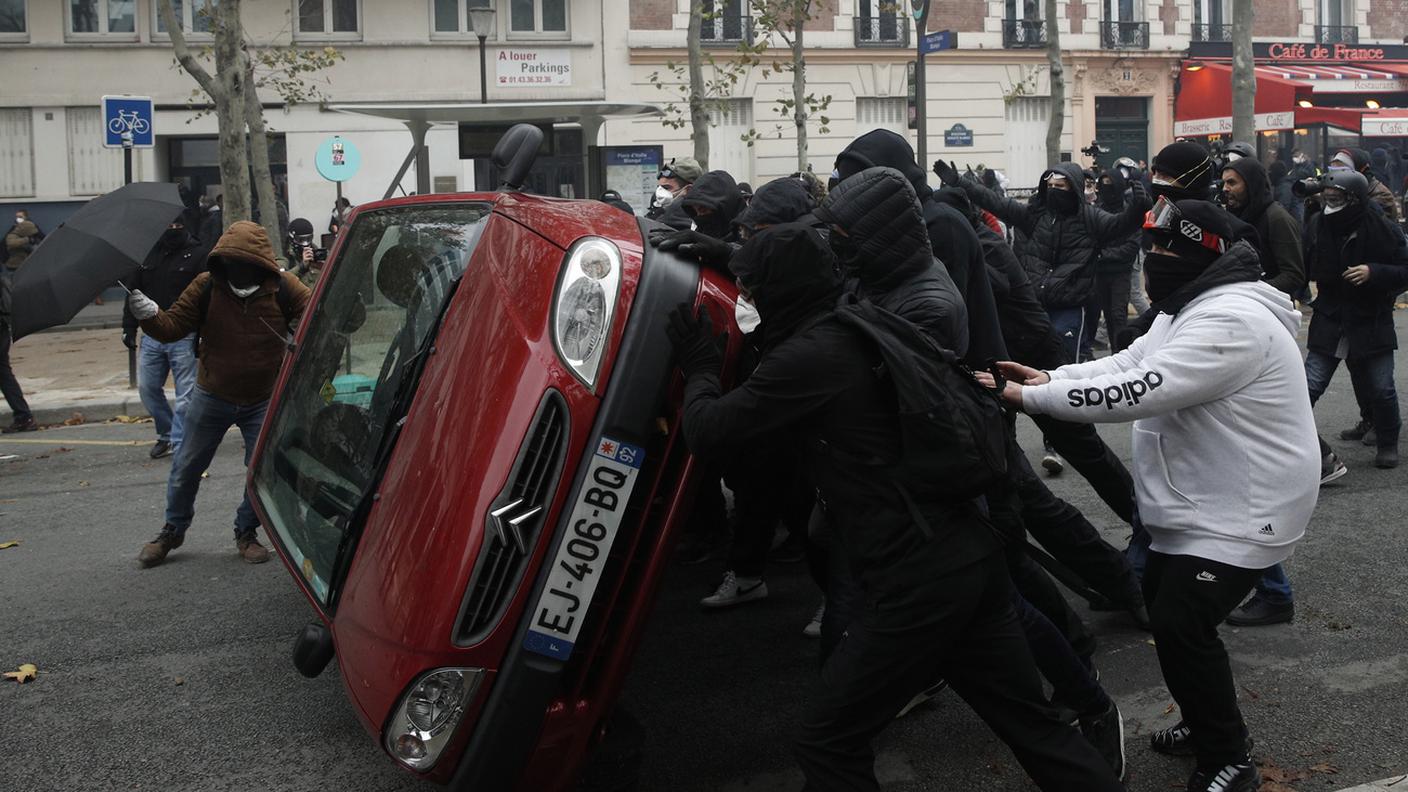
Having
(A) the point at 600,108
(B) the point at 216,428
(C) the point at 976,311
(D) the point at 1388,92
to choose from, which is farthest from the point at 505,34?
(C) the point at 976,311

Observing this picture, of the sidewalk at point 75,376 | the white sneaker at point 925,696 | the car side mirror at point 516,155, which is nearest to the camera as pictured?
the car side mirror at point 516,155

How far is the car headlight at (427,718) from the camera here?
2979 mm

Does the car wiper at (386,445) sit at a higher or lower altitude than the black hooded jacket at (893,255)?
lower

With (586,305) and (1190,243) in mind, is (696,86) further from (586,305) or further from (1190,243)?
(586,305)

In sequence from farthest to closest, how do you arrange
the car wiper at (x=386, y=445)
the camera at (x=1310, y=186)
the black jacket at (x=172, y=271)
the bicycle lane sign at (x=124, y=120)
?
the bicycle lane sign at (x=124, y=120)
the black jacket at (x=172, y=271)
the camera at (x=1310, y=186)
the car wiper at (x=386, y=445)

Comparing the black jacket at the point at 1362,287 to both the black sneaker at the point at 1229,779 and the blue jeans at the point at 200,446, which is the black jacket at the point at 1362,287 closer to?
the black sneaker at the point at 1229,779

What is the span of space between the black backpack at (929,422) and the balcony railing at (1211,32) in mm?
33814

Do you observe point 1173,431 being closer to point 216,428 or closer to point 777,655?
point 777,655

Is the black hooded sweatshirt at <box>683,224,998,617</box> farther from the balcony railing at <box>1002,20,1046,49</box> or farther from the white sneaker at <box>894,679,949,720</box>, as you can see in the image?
the balcony railing at <box>1002,20,1046,49</box>

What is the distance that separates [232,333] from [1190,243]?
4380mm

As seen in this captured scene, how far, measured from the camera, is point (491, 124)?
508 inches

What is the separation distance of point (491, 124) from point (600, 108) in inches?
48.5

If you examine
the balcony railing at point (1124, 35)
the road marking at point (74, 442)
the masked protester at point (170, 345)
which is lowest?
the road marking at point (74, 442)

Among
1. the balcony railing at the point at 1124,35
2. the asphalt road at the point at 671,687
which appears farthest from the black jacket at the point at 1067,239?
the balcony railing at the point at 1124,35
